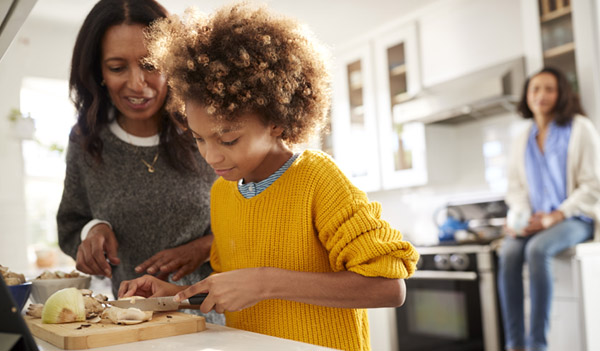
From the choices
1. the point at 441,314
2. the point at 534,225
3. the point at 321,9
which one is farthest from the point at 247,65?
the point at 321,9

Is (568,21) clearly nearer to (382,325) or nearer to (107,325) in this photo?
(382,325)

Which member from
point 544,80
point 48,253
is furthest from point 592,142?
point 48,253

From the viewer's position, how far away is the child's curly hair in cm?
82

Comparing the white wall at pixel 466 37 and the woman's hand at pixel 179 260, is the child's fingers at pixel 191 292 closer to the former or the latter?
the woman's hand at pixel 179 260

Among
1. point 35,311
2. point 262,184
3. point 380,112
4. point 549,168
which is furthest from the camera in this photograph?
point 380,112

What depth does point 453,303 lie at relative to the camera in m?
2.97

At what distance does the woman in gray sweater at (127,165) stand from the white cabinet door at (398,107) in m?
2.54

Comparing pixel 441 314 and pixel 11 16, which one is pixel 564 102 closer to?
pixel 441 314

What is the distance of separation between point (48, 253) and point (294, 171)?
128 inches

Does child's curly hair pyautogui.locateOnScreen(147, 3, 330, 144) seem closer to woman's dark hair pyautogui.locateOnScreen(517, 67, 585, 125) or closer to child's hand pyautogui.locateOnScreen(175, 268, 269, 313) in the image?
child's hand pyautogui.locateOnScreen(175, 268, 269, 313)

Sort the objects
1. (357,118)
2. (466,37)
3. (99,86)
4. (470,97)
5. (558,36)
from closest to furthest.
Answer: (99,86) < (558,36) < (470,97) < (466,37) < (357,118)

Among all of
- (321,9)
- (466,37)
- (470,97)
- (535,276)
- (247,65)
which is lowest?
(535,276)

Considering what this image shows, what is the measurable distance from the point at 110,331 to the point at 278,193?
1.19 feet

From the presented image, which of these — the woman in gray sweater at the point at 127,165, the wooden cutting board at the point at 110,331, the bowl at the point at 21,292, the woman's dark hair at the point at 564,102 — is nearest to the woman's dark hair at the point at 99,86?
the woman in gray sweater at the point at 127,165
